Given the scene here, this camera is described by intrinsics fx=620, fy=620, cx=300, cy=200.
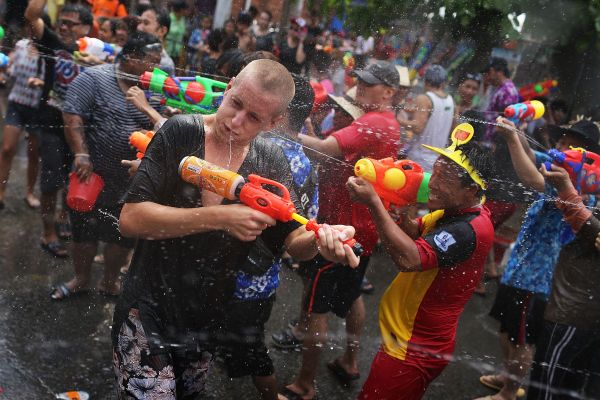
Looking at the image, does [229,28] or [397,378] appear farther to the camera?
[229,28]

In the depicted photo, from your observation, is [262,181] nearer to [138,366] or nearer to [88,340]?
[138,366]

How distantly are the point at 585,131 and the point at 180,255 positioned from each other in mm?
1979

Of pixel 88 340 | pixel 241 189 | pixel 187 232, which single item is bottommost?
pixel 88 340

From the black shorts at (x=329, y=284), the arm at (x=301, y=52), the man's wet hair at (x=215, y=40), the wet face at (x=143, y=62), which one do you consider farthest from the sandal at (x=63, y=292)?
the arm at (x=301, y=52)

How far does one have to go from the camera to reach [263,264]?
2605 millimetres

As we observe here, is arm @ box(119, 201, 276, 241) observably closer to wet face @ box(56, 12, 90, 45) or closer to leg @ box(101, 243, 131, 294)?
leg @ box(101, 243, 131, 294)

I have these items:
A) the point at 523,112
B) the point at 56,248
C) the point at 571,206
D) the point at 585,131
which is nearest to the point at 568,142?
the point at 585,131

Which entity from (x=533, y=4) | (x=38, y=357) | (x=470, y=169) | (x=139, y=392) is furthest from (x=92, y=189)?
(x=533, y=4)

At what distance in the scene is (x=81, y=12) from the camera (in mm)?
4059

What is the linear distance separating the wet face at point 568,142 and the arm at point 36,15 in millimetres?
3080

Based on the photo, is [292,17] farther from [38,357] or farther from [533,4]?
[38,357]

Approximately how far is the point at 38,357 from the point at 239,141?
6.32 ft

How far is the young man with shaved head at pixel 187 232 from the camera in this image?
6.61 feet

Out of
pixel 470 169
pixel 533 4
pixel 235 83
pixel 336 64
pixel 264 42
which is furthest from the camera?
pixel 264 42
